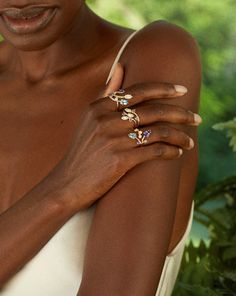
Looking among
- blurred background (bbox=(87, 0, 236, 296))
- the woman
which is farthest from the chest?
blurred background (bbox=(87, 0, 236, 296))

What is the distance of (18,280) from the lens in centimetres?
152

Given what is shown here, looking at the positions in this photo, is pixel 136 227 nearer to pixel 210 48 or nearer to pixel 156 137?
pixel 156 137

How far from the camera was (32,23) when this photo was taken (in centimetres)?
149

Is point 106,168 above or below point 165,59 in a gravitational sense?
below

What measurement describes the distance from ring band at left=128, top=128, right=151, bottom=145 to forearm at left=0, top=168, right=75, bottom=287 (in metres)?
0.15

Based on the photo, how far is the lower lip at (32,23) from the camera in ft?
4.89

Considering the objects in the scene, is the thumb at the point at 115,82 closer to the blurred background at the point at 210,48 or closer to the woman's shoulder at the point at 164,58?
the woman's shoulder at the point at 164,58

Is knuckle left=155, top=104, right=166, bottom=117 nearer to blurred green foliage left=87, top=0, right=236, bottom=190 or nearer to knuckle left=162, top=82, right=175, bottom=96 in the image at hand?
knuckle left=162, top=82, right=175, bottom=96

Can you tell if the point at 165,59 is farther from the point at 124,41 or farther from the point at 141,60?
the point at 124,41

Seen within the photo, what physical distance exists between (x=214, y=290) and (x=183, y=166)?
1.53ft

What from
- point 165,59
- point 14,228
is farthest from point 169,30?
point 14,228

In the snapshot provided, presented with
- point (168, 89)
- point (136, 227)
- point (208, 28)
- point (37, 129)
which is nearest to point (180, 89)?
point (168, 89)

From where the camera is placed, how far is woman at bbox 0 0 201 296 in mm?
1390

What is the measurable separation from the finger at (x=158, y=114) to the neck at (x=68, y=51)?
0.29 meters
